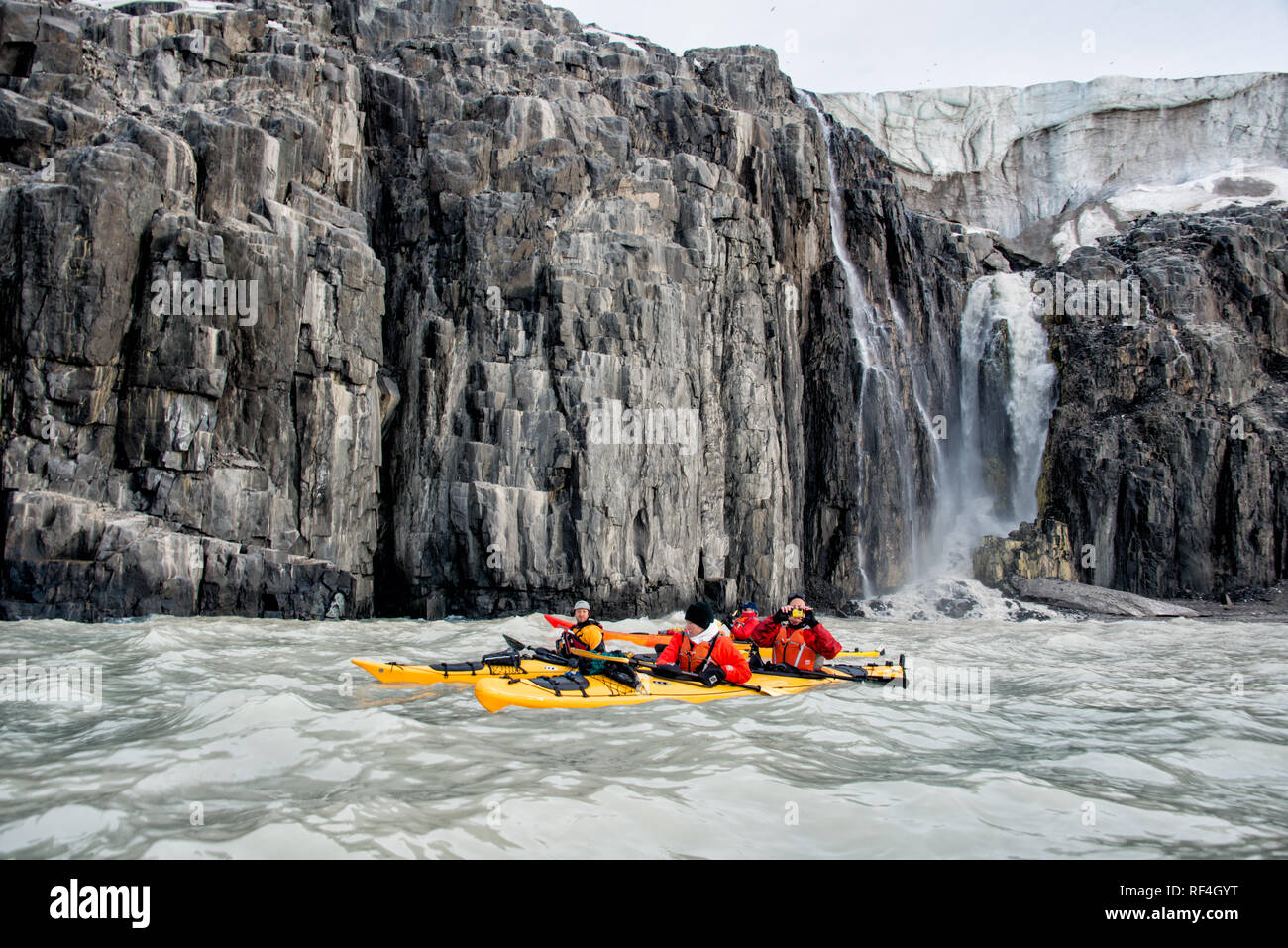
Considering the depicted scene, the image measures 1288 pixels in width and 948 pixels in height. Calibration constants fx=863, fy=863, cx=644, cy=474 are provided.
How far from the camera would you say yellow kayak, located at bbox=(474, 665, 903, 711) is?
11.4 metres

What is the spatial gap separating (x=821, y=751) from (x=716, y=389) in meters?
20.8

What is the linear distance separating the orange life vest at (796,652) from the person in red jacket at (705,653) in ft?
4.92

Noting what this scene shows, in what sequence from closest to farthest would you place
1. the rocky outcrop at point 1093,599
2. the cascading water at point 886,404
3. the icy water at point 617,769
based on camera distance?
the icy water at point 617,769
the rocky outcrop at point 1093,599
the cascading water at point 886,404

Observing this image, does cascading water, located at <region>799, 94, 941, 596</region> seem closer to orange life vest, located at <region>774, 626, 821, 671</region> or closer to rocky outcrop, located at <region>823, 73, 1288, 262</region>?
orange life vest, located at <region>774, 626, 821, 671</region>

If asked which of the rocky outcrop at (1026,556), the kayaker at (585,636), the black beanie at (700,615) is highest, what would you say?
the black beanie at (700,615)

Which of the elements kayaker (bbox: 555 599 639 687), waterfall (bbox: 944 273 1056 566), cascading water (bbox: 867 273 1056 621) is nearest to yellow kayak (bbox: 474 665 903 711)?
kayaker (bbox: 555 599 639 687)

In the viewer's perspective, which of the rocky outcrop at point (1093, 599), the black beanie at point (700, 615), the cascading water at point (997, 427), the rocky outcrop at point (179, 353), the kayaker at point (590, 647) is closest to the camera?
the kayaker at point (590, 647)

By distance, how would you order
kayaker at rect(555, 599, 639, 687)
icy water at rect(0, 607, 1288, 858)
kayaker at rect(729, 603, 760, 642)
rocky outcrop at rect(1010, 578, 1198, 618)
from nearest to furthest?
icy water at rect(0, 607, 1288, 858) → kayaker at rect(555, 599, 639, 687) → kayaker at rect(729, 603, 760, 642) → rocky outcrop at rect(1010, 578, 1198, 618)

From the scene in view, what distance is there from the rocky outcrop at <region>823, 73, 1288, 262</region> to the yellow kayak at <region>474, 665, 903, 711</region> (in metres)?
51.4

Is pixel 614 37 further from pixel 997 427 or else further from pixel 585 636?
pixel 585 636

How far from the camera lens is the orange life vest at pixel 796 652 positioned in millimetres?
14695

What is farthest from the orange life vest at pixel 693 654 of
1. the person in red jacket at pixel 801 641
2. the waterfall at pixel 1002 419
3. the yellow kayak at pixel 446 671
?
the waterfall at pixel 1002 419

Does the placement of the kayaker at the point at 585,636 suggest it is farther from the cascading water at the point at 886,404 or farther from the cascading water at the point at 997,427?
the cascading water at the point at 997,427

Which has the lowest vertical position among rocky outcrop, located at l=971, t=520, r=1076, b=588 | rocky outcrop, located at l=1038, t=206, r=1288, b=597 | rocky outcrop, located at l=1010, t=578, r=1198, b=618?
rocky outcrop, located at l=1010, t=578, r=1198, b=618
